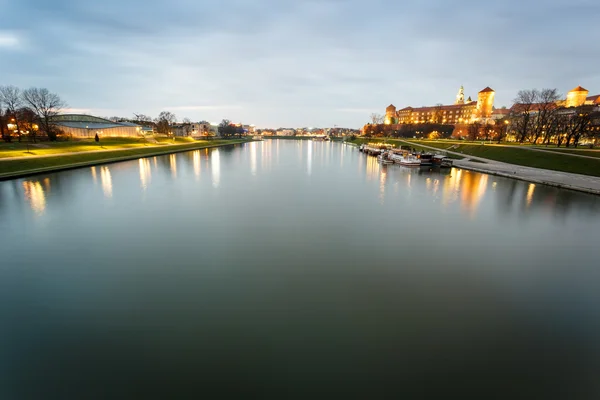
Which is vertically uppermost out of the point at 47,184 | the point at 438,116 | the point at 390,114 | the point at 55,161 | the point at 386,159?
the point at 390,114

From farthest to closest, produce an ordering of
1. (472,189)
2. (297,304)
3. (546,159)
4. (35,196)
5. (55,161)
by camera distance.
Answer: (546,159), (55,161), (472,189), (35,196), (297,304)

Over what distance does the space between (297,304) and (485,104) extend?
141m

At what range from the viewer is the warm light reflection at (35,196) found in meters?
16.9

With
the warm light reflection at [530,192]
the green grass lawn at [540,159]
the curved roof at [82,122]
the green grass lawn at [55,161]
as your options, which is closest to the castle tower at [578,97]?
the green grass lawn at [540,159]

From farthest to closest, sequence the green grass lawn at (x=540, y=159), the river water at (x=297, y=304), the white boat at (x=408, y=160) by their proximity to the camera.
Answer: the white boat at (x=408, y=160) → the green grass lawn at (x=540, y=159) → the river water at (x=297, y=304)

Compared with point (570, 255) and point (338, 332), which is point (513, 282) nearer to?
point (570, 255)

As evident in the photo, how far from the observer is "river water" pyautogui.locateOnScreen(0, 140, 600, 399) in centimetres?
525

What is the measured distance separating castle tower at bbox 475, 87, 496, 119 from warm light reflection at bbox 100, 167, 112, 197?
13030cm

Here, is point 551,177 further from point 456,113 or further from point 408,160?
point 456,113

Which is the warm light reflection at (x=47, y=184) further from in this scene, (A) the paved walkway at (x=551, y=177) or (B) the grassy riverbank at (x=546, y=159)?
(B) the grassy riverbank at (x=546, y=159)

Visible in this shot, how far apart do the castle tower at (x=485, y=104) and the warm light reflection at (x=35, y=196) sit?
136319 mm

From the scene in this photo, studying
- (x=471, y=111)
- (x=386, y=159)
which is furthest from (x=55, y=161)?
(x=471, y=111)

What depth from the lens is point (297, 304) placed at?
298 inches

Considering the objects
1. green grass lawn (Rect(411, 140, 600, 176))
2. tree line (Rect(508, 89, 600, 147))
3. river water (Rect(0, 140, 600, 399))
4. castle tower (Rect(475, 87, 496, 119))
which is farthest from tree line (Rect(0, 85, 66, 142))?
castle tower (Rect(475, 87, 496, 119))
